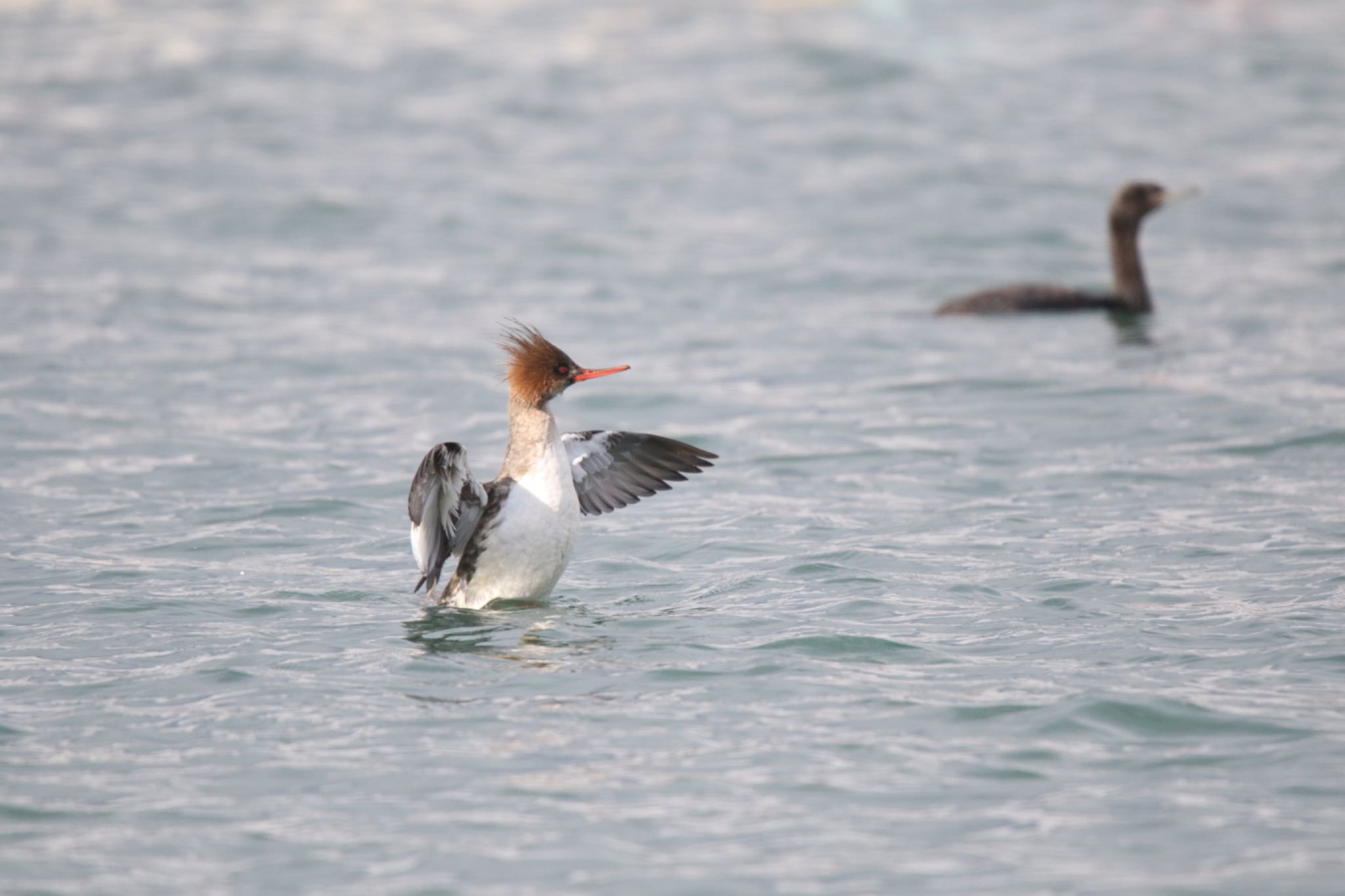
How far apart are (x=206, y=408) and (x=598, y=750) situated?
6489 millimetres

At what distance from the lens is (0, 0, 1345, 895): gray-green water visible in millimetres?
5543

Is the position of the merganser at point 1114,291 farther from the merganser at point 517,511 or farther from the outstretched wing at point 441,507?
the outstretched wing at point 441,507

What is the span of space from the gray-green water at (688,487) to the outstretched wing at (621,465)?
1.40 feet

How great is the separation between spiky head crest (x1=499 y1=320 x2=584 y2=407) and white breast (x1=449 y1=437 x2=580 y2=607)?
225 millimetres

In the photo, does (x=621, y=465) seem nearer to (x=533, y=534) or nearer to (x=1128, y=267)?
(x=533, y=534)

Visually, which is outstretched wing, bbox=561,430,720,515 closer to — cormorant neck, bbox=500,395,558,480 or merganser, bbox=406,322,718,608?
merganser, bbox=406,322,718,608

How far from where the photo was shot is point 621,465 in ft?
27.8

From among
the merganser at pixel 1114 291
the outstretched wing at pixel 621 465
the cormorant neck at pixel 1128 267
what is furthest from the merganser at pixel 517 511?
the cormorant neck at pixel 1128 267

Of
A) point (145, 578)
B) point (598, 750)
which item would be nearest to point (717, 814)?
point (598, 750)

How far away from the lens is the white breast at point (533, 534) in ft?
24.7

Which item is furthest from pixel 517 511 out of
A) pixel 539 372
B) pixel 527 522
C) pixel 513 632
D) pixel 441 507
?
pixel 539 372

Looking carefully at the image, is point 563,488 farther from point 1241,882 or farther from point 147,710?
point 1241,882

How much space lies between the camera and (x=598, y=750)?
609 cm

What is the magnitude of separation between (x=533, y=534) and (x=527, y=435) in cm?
48
